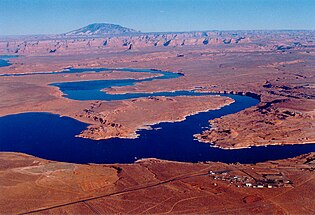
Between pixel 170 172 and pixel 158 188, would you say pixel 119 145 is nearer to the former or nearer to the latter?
pixel 170 172

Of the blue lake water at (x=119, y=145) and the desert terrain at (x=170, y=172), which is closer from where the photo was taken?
the desert terrain at (x=170, y=172)

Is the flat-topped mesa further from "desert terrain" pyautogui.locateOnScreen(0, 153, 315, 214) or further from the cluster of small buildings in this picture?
the cluster of small buildings

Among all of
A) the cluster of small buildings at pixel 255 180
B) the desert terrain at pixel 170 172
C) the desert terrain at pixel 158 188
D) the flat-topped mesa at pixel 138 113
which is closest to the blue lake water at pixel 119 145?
the flat-topped mesa at pixel 138 113

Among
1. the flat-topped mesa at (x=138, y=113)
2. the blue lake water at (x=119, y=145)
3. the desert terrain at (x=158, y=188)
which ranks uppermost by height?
the desert terrain at (x=158, y=188)

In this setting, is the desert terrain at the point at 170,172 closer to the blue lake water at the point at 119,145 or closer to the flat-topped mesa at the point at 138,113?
the flat-topped mesa at the point at 138,113

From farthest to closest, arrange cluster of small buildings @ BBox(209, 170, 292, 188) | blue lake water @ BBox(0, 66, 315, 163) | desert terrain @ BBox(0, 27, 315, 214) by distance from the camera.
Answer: blue lake water @ BBox(0, 66, 315, 163) → cluster of small buildings @ BBox(209, 170, 292, 188) → desert terrain @ BBox(0, 27, 315, 214)

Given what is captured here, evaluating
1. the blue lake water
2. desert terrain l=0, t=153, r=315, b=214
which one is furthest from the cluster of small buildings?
the blue lake water
